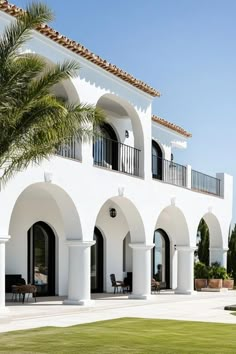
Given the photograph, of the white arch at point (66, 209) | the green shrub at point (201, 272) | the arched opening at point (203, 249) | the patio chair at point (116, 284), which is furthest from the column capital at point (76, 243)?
the arched opening at point (203, 249)

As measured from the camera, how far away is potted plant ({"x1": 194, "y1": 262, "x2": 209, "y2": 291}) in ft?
108

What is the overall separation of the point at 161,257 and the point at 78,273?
42.4 feet

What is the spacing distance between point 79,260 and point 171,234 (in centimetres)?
Answer: 1305

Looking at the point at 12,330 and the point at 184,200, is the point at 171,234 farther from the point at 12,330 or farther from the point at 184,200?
the point at 12,330

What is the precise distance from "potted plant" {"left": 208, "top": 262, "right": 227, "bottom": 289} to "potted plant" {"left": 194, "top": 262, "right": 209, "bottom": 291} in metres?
0.23

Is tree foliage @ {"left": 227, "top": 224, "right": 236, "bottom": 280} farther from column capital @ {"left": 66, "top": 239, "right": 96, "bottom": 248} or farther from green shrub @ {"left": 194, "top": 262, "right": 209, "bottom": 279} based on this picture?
A: column capital @ {"left": 66, "top": 239, "right": 96, "bottom": 248}

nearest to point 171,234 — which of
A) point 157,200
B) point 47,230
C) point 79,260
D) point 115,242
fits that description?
point 115,242

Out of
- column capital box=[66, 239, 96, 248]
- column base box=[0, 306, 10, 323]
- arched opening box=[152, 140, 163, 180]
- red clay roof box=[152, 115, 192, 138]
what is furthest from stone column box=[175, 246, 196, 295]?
column base box=[0, 306, 10, 323]

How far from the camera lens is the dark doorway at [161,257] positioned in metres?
33.2

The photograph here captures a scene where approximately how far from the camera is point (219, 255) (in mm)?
34094

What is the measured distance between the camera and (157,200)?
26.8 meters

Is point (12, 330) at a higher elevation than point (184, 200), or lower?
lower

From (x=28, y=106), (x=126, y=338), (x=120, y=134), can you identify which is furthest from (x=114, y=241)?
(x=28, y=106)

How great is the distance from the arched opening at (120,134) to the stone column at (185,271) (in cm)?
469
